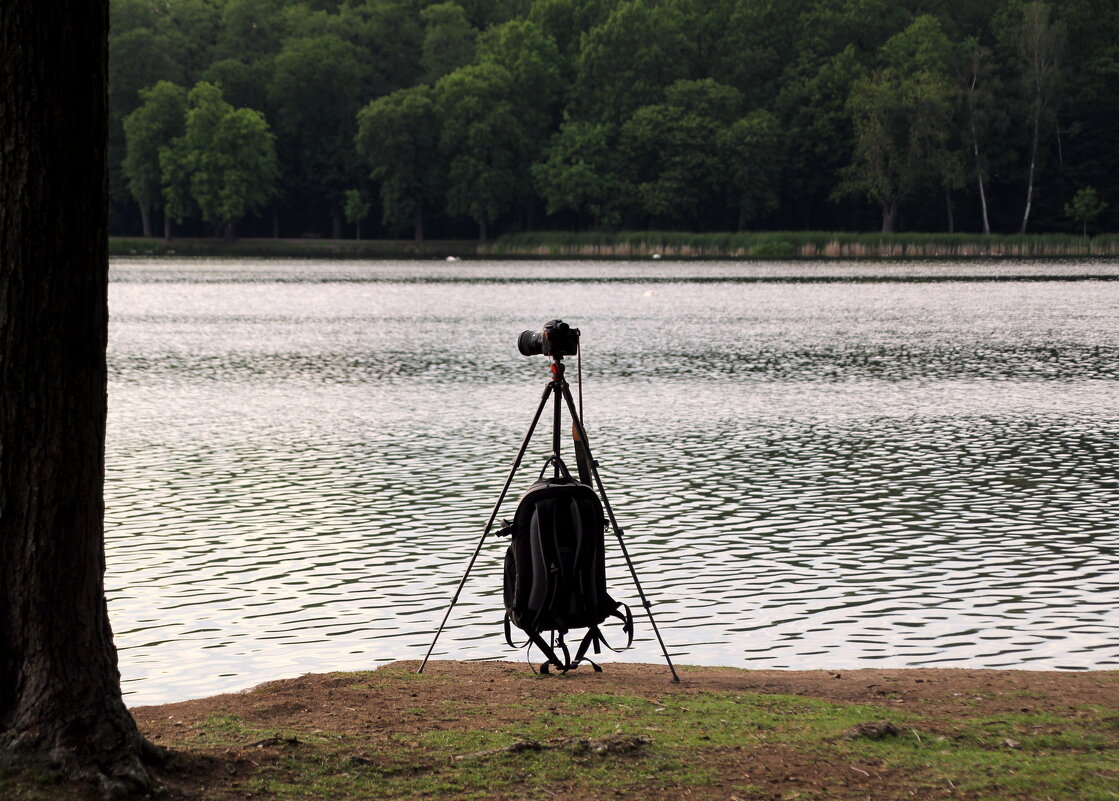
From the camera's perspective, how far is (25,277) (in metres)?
5.35

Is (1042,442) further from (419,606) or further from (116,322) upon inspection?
(116,322)

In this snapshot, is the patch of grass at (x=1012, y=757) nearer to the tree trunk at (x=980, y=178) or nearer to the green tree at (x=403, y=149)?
the tree trunk at (x=980, y=178)

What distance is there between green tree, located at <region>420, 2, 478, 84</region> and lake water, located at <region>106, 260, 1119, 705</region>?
102 metres

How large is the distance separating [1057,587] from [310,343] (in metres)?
27.6

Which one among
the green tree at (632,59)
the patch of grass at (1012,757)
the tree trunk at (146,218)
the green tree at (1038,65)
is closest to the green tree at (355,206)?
the tree trunk at (146,218)

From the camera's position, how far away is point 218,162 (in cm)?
11881

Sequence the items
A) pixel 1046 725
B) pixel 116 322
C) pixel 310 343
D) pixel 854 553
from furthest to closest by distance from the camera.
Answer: pixel 116 322 → pixel 310 343 → pixel 854 553 → pixel 1046 725

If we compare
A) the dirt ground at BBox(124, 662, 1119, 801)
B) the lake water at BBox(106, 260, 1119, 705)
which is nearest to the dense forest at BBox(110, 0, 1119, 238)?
the lake water at BBox(106, 260, 1119, 705)

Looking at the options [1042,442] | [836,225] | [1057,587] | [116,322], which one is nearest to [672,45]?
[836,225]

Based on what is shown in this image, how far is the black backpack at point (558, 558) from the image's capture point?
7008 mm

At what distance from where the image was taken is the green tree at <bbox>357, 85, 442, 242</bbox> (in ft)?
390

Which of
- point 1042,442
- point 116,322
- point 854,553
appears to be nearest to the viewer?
point 854,553

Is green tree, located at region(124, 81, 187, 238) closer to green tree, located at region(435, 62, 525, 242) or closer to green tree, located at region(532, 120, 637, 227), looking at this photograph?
green tree, located at region(435, 62, 525, 242)

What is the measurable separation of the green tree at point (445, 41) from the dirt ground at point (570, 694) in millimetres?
132284
